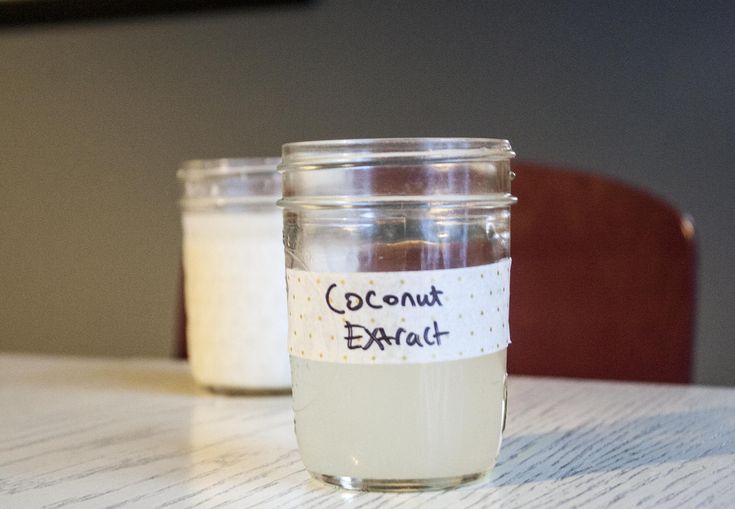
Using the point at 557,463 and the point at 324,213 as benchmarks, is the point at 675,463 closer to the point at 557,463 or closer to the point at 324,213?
the point at 557,463

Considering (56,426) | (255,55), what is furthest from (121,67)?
(56,426)

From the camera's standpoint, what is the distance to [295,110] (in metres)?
2.16

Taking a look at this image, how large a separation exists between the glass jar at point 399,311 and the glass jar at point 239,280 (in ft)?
0.90

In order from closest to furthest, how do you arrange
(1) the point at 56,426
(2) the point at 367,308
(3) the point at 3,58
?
(2) the point at 367,308 < (1) the point at 56,426 < (3) the point at 3,58

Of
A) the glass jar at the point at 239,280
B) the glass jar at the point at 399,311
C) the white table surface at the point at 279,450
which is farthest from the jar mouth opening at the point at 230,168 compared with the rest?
the glass jar at the point at 399,311

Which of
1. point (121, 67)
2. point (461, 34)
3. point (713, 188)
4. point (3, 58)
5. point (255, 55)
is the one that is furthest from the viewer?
point (3, 58)

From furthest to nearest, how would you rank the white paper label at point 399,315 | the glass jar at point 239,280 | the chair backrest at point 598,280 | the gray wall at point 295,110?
the gray wall at point 295,110, the chair backrest at point 598,280, the glass jar at point 239,280, the white paper label at point 399,315

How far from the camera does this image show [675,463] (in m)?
0.55

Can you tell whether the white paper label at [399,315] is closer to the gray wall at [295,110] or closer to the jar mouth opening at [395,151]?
the jar mouth opening at [395,151]

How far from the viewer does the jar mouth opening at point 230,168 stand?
2.63 ft

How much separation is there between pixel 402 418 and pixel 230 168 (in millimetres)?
376

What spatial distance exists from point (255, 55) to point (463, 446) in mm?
1807

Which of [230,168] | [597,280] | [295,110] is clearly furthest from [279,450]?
[295,110]

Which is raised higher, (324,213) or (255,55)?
(255,55)
